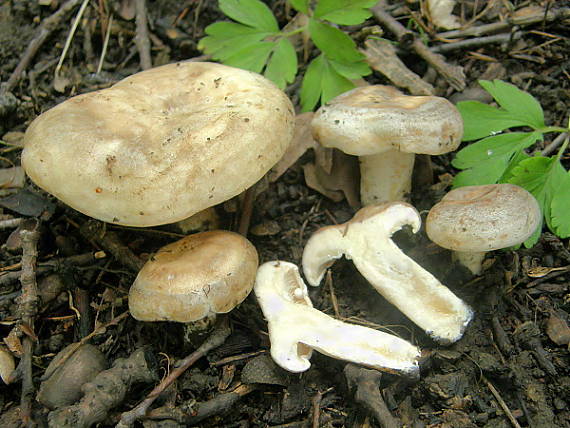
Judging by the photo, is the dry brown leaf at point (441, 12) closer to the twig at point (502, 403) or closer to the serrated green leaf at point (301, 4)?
the serrated green leaf at point (301, 4)

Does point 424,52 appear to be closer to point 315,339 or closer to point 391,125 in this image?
point 391,125

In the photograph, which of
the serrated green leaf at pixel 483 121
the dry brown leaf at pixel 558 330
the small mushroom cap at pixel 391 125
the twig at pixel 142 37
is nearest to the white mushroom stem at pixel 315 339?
the dry brown leaf at pixel 558 330

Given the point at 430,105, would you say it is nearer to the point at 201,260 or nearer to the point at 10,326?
the point at 201,260

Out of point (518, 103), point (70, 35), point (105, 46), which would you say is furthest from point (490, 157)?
point (70, 35)

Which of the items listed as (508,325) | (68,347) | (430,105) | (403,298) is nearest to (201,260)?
(68,347)

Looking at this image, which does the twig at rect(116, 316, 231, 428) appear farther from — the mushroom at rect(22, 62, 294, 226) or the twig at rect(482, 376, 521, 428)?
the twig at rect(482, 376, 521, 428)
